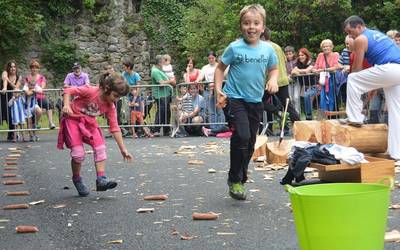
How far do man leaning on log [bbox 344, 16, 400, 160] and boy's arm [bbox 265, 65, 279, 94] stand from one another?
2089 millimetres

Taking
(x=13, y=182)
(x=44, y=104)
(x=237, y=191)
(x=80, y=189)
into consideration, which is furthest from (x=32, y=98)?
(x=237, y=191)

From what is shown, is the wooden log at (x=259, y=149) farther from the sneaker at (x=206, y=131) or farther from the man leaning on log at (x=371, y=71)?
the sneaker at (x=206, y=131)

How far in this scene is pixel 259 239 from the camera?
5199 millimetres

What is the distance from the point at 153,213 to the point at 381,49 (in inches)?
162

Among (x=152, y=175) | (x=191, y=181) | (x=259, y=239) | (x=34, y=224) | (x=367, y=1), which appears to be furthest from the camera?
(x=367, y=1)

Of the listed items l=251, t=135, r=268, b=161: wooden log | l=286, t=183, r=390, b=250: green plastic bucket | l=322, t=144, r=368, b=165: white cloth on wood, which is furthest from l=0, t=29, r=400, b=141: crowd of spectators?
l=286, t=183, r=390, b=250: green plastic bucket

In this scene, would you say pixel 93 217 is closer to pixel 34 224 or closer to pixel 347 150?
pixel 34 224

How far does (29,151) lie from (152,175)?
15.6ft

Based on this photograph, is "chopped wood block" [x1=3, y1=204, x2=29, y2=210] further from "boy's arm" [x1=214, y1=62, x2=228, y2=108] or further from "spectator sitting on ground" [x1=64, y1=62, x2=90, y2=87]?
"spectator sitting on ground" [x1=64, y1=62, x2=90, y2=87]

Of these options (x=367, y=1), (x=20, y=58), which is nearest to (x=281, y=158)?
(x=367, y=1)

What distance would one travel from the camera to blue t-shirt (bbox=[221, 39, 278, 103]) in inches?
271

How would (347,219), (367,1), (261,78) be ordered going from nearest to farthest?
(347,219) → (261,78) → (367,1)

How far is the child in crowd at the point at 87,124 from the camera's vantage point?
24.5 ft

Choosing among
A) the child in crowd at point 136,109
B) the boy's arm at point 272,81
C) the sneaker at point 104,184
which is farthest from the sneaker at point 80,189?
the child in crowd at point 136,109
